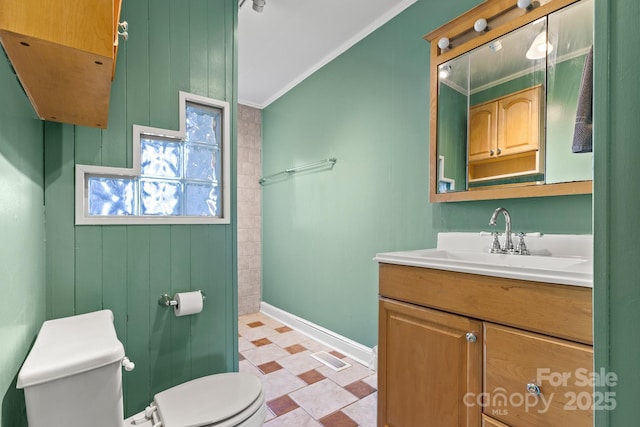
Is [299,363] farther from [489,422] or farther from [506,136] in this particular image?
[506,136]

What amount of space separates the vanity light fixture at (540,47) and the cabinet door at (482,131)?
244 mm

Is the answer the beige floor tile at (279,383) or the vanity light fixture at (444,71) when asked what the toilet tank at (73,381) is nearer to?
the beige floor tile at (279,383)

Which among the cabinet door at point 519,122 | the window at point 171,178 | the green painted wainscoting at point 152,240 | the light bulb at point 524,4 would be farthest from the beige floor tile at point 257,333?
the light bulb at point 524,4

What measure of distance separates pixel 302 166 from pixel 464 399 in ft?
7.51

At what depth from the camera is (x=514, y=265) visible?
101 centimetres

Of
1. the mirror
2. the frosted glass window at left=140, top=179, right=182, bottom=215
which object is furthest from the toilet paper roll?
the mirror

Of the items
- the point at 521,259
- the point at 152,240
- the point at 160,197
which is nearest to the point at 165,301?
the point at 152,240

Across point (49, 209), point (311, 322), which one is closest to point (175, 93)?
point (49, 209)

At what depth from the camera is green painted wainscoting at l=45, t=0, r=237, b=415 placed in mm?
1208

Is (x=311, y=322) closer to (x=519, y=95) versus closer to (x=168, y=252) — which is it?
(x=168, y=252)

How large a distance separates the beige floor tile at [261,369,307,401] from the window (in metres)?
1.13

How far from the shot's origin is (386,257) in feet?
4.49

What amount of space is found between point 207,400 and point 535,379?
1.09 m

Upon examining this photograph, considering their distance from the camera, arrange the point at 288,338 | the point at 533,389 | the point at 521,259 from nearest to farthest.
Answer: the point at 533,389 < the point at 521,259 < the point at 288,338
